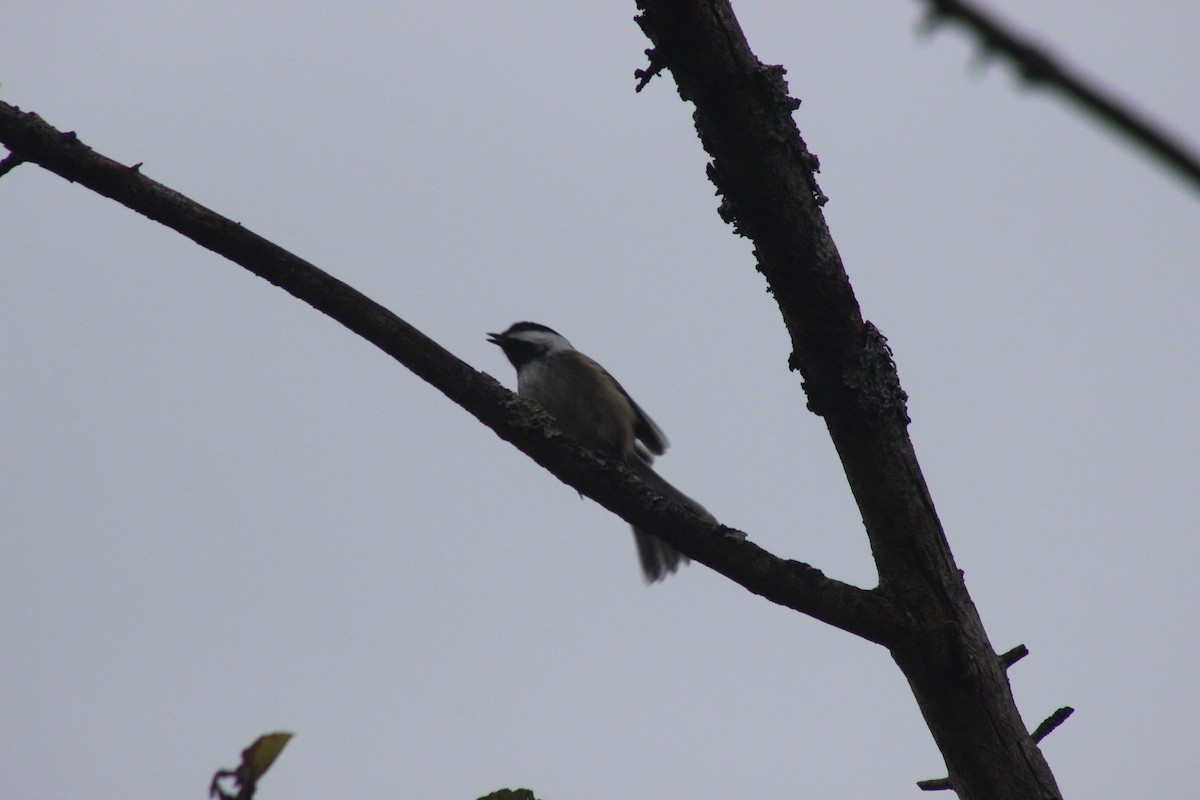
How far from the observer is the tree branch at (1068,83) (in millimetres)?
502

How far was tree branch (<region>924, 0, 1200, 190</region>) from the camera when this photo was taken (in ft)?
1.65

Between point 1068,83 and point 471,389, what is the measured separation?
2.10m

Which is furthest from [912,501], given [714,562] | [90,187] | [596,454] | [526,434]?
[90,187]

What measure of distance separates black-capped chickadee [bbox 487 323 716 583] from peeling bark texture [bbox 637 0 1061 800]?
256 centimetres

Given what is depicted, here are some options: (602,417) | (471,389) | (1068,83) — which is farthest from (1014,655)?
(602,417)

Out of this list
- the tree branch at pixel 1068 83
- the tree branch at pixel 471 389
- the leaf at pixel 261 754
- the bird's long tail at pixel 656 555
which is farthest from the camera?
the bird's long tail at pixel 656 555

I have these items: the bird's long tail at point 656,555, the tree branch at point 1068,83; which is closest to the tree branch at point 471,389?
the tree branch at point 1068,83

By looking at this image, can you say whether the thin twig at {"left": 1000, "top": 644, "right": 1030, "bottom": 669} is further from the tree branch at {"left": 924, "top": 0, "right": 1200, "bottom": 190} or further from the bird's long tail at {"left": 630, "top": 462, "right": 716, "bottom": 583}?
the bird's long tail at {"left": 630, "top": 462, "right": 716, "bottom": 583}

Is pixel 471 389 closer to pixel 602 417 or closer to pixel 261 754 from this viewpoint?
pixel 261 754

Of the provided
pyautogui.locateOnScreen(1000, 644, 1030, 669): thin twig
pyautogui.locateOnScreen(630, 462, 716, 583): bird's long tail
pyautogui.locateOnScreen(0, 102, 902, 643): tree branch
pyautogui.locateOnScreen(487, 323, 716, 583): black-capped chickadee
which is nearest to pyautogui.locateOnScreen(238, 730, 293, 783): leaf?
pyautogui.locateOnScreen(0, 102, 902, 643): tree branch

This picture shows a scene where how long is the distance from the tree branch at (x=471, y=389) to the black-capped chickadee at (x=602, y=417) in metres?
2.55

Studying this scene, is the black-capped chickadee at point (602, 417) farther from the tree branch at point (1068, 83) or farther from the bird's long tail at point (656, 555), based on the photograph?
the tree branch at point (1068, 83)

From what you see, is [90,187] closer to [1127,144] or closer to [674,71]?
[674,71]

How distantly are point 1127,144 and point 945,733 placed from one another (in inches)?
86.3
